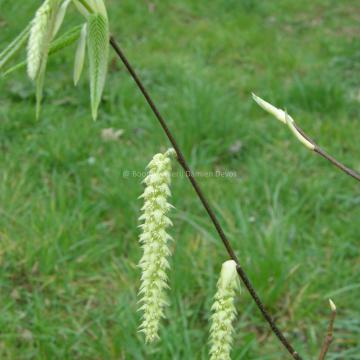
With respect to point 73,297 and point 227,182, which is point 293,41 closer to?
point 227,182

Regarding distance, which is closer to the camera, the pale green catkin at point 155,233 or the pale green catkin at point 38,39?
the pale green catkin at point 38,39

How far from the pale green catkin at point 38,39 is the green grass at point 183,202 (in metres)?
1.02

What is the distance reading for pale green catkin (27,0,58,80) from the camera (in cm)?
48

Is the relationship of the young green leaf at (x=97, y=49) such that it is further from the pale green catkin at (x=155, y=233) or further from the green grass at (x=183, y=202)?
the green grass at (x=183, y=202)

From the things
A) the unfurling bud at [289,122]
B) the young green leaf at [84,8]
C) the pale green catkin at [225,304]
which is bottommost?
the pale green catkin at [225,304]

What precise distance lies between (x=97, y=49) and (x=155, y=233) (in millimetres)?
223

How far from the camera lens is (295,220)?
1979 millimetres

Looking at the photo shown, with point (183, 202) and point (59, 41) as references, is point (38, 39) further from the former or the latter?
point (183, 202)

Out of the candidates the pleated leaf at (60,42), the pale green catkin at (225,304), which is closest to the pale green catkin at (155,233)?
the pale green catkin at (225,304)

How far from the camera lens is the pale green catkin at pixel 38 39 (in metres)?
0.48

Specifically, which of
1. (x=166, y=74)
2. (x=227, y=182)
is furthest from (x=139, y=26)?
(x=227, y=182)

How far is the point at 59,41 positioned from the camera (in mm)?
609

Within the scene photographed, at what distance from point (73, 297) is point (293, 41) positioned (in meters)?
2.63

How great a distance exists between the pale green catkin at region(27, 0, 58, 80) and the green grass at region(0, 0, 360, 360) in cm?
102
